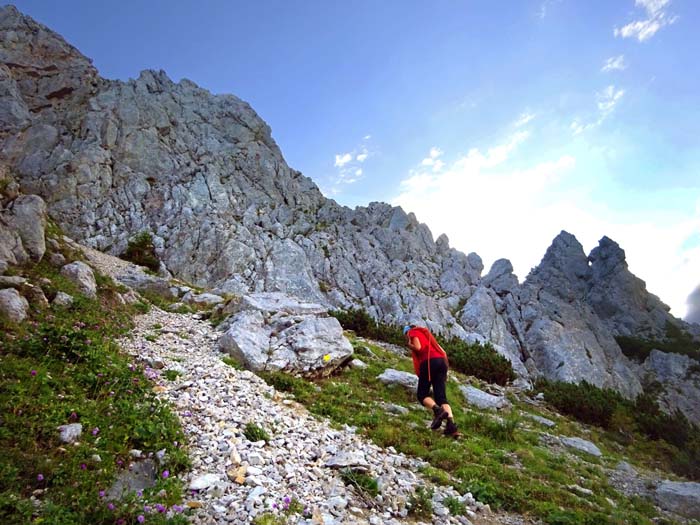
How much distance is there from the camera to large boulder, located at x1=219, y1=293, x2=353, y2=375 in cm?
1380

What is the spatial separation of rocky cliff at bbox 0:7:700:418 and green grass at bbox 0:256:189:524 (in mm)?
39126

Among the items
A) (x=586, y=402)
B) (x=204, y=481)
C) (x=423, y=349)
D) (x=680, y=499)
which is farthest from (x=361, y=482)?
(x=586, y=402)

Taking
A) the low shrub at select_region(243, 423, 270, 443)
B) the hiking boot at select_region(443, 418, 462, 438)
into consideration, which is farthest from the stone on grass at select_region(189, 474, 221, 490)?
the hiking boot at select_region(443, 418, 462, 438)

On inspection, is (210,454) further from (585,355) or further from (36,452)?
(585,355)

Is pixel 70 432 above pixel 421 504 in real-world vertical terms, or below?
above

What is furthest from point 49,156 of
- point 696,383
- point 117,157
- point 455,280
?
point 696,383

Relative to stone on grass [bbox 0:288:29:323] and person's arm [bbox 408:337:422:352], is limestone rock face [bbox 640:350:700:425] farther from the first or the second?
stone on grass [bbox 0:288:29:323]

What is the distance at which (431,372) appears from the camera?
36.7ft

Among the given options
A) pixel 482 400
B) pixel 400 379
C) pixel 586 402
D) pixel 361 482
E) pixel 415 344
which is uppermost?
pixel 415 344

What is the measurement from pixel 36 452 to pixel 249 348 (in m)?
8.51

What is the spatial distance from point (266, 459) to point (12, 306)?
8.64m

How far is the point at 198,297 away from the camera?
23297 millimetres

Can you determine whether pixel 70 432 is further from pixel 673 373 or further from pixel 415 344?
pixel 673 373

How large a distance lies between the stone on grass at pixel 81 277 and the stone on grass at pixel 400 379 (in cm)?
1224
